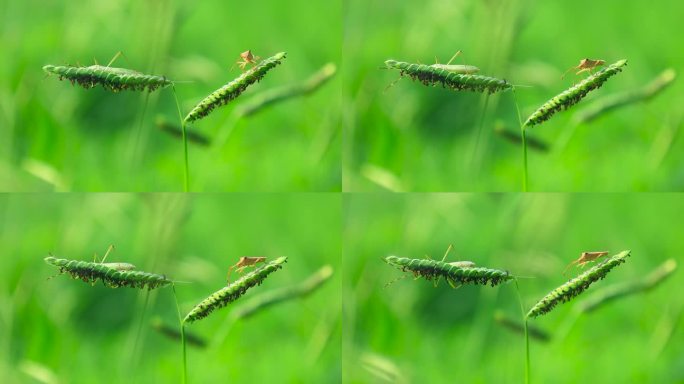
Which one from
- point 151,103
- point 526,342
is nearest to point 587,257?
point 526,342

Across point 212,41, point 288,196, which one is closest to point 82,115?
point 212,41

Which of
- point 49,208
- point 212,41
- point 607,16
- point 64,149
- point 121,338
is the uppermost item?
point 607,16

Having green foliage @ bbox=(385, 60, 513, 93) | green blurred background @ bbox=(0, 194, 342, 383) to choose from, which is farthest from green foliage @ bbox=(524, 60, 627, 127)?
green blurred background @ bbox=(0, 194, 342, 383)

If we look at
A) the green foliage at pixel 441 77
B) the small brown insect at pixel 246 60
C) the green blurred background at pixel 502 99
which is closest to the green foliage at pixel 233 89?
the small brown insect at pixel 246 60

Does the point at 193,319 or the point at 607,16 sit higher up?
the point at 607,16

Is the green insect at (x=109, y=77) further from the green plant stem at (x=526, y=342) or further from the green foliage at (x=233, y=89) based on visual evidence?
the green plant stem at (x=526, y=342)

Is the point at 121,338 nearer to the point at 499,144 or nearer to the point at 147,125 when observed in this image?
the point at 147,125
